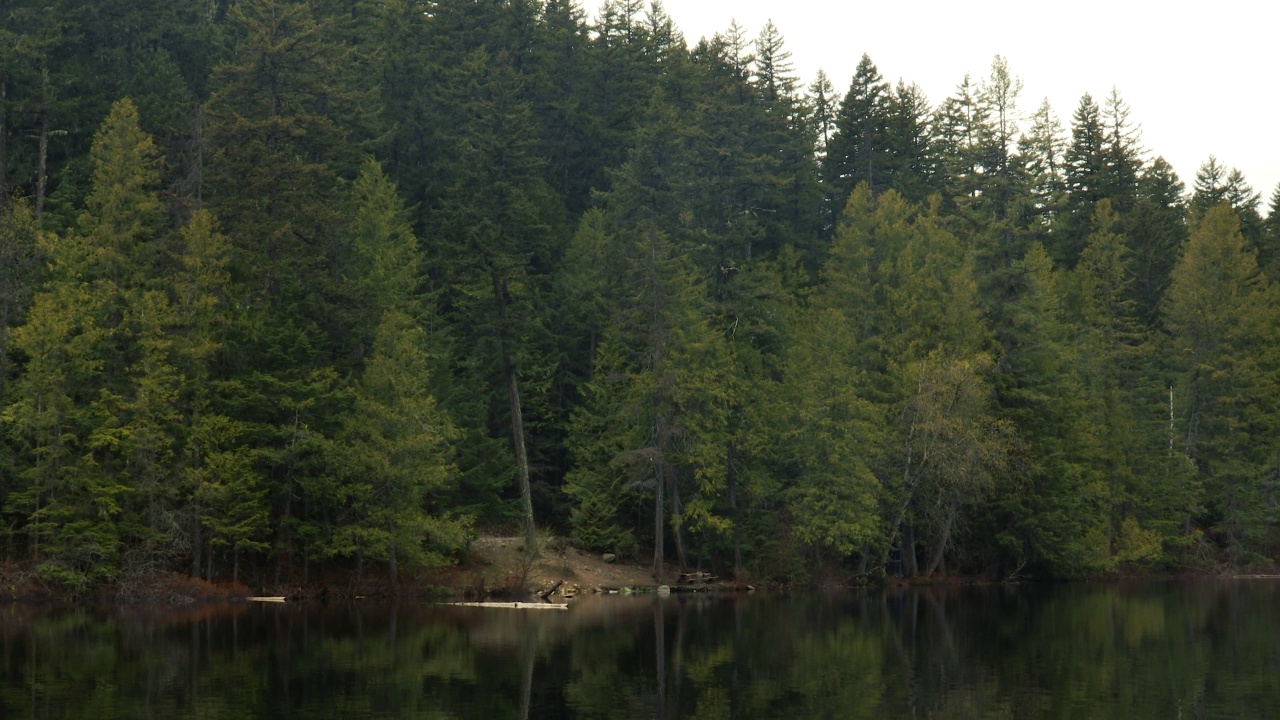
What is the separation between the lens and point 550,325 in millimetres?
63281

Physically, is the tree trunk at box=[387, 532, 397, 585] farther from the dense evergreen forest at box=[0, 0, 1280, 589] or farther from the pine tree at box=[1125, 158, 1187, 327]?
the pine tree at box=[1125, 158, 1187, 327]

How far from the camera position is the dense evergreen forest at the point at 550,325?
48312mm

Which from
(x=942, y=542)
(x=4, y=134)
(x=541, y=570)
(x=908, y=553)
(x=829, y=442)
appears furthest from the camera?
(x=908, y=553)

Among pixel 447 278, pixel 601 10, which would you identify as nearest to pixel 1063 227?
pixel 601 10

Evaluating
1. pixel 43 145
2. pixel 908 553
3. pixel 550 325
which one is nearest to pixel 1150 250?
pixel 908 553

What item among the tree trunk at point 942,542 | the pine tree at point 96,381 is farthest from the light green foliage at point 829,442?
the pine tree at point 96,381

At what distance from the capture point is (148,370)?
46.8m

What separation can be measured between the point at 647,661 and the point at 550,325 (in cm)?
3347

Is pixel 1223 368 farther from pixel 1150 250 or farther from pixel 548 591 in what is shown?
pixel 548 591

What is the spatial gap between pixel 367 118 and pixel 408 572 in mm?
26291

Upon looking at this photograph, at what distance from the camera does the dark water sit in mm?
24469

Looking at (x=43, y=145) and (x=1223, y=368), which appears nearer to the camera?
(x=43, y=145)

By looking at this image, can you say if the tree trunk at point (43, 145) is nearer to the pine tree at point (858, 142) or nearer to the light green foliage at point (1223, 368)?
the pine tree at point (858, 142)

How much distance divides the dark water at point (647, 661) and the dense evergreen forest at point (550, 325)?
691 cm
